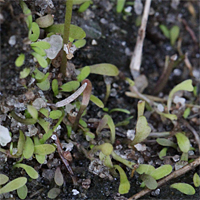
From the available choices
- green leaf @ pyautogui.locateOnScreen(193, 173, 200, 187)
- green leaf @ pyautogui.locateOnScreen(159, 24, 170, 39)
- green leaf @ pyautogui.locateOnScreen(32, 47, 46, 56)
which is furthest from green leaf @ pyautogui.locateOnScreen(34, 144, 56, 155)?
green leaf @ pyautogui.locateOnScreen(159, 24, 170, 39)

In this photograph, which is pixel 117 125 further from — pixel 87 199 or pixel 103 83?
pixel 87 199

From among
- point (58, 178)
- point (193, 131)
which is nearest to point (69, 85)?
point (58, 178)

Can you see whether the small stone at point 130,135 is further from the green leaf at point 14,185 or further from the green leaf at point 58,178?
the green leaf at point 14,185

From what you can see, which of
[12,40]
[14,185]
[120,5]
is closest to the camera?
[14,185]

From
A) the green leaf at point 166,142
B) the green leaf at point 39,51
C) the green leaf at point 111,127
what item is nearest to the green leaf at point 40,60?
the green leaf at point 39,51

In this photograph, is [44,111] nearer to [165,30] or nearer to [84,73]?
[84,73]

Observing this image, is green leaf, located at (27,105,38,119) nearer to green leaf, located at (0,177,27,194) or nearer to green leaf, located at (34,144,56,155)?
green leaf, located at (34,144,56,155)
